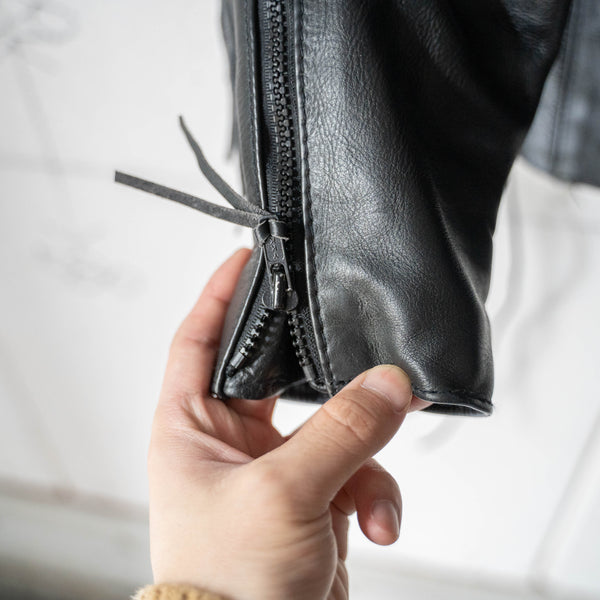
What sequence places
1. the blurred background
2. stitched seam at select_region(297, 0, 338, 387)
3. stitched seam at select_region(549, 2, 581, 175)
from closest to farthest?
Answer: stitched seam at select_region(297, 0, 338, 387), stitched seam at select_region(549, 2, 581, 175), the blurred background

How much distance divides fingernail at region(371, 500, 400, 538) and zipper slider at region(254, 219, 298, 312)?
251 mm

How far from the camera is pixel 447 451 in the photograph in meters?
0.85

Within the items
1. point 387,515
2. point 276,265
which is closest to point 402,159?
point 276,265

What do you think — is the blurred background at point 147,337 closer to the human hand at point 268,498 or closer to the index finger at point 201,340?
the index finger at point 201,340

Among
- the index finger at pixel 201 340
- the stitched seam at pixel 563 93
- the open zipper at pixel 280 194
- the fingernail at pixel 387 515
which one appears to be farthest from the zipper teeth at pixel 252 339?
the stitched seam at pixel 563 93

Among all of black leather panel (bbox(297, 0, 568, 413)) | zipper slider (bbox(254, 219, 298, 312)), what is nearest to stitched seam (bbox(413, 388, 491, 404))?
black leather panel (bbox(297, 0, 568, 413))

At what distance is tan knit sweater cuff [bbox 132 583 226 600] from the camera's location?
1.30 feet

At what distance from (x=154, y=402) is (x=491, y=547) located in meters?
0.66

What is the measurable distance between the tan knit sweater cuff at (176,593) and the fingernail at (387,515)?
0.19 metres

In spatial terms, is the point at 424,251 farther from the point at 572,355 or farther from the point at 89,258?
the point at 89,258

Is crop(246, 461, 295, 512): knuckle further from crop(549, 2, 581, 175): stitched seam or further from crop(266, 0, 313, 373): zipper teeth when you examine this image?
crop(549, 2, 581, 175): stitched seam

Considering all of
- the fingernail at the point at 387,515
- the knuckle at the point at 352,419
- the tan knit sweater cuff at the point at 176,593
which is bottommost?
the fingernail at the point at 387,515

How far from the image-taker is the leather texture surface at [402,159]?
365 millimetres

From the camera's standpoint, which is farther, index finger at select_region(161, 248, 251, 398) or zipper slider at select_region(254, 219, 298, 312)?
index finger at select_region(161, 248, 251, 398)
